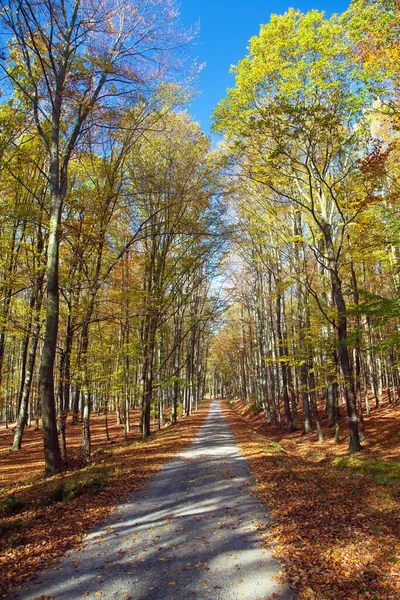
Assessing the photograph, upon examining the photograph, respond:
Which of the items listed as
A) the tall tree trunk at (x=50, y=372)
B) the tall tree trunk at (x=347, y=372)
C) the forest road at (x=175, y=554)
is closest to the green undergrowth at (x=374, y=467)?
the tall tree trunk at (x=347, y=372)

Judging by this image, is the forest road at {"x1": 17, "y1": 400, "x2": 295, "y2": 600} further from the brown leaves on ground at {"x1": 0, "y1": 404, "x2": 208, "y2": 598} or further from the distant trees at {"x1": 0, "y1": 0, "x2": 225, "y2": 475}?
the distant trees at {"x1": 0, "y1": 0, "x2": 225, "y2": 475}

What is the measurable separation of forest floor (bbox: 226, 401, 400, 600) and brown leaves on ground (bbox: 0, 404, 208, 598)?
2.98 meters

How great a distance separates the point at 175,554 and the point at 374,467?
24.2 ft

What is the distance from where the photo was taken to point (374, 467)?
32.7 feet

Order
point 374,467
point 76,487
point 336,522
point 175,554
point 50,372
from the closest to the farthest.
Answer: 1. point 175,554
2. point 336,522
3. point 76,487
4. point 50,372
5. point 374,467

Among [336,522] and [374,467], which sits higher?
[336,522]

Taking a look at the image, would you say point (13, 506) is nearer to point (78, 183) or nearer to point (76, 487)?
point (76, 487)

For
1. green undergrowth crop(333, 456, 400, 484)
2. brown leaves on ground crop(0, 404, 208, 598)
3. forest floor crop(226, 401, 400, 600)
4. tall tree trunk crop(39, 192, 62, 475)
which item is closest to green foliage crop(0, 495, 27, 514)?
brown leaves on ground crop(0, 404, 208, 598)

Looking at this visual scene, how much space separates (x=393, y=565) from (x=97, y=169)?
1398cm

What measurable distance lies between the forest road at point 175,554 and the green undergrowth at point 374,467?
3656mm

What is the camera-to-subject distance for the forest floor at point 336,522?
161 inches

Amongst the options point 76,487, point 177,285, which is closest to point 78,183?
point 177,285

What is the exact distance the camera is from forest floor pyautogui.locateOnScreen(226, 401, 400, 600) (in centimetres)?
409

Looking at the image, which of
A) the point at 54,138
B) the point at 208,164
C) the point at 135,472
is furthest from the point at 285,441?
the point at 54,138
